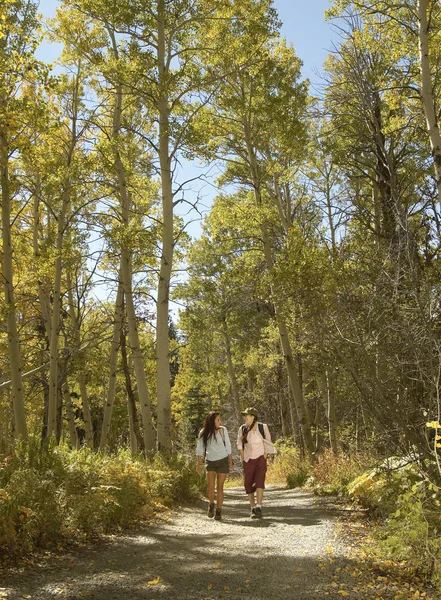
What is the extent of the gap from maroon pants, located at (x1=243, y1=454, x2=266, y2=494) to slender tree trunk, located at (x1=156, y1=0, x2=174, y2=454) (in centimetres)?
229

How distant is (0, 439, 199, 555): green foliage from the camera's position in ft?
15.4

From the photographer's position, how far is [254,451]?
782 cm

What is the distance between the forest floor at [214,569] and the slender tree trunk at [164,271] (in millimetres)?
3334

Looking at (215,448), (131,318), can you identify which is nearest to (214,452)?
(215,448)

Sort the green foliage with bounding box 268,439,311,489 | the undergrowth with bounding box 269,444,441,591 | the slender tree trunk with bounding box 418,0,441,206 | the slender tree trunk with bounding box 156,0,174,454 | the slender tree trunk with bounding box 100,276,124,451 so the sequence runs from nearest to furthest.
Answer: the undergrowth with bounding box 269,444,441,591, the slender tree trunk with bounding box 418,0,441,206, the slender tree trunk with bounding box 156,0,174,454, the green foliage with bounding box 268,439,311,489, the slender tree trunk with bounding box 100,276,124,451

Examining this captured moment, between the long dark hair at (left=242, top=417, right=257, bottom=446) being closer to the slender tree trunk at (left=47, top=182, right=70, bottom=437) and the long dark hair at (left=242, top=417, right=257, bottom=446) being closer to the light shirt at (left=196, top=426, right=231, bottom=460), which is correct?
the light shirt at (left=196, top=426, right=231, bottom=460)

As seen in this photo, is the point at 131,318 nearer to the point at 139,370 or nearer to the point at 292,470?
the point at 139,370

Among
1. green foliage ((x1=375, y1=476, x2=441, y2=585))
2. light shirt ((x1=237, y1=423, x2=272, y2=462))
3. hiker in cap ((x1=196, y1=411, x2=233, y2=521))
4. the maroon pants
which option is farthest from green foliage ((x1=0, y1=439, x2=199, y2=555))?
green foliage ((x1=375, y1=476, x2=441, y2=585))

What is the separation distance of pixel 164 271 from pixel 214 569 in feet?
21.3

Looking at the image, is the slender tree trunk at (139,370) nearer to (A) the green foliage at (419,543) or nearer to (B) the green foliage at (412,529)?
(B) the green foliage at (412,529)

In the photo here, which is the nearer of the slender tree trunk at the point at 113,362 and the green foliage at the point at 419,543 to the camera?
the green foliage at the point at 419,543

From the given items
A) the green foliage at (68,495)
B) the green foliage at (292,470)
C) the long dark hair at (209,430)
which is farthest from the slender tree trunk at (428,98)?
the green foliage at (292,470)

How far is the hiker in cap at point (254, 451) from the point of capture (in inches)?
304

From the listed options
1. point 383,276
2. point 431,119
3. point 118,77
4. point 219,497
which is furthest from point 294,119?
point 219,497
